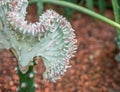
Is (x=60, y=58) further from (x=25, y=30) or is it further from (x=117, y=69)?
(x=117, y=69)

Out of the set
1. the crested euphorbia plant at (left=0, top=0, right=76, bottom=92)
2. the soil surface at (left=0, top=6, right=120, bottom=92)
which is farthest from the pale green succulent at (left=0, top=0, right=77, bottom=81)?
the soil surface at (left=0, top=6, right=120, bottom=92)

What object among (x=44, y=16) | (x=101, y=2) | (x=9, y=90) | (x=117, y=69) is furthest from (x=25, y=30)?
(x=117, y=69)

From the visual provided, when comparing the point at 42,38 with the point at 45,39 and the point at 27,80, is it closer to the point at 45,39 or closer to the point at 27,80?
the point at 45,39

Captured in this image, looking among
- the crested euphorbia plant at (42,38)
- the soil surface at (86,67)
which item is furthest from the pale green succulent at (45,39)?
the soil surface at (86,67)

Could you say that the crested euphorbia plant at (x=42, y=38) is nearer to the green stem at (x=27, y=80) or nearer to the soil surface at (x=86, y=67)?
the green stem at (x=27, y=80)

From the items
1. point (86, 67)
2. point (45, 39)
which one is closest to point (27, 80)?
point (45, 39)

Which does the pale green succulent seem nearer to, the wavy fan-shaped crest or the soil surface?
the wavy fan-shaped crest

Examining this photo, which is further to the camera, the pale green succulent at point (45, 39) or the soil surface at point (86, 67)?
the soil surface at point (86, 67)
